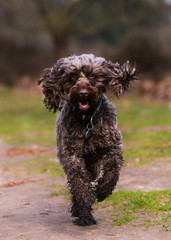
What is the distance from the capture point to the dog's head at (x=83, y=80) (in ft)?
17.9

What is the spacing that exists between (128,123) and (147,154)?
6015 millimetres

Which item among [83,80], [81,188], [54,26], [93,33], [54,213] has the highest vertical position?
[93,33]

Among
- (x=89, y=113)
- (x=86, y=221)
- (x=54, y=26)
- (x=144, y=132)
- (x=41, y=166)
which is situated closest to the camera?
(x=86, y=221)

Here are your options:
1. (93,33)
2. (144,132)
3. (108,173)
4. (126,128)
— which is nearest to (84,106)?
(108,173)

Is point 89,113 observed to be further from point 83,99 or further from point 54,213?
point 54,213

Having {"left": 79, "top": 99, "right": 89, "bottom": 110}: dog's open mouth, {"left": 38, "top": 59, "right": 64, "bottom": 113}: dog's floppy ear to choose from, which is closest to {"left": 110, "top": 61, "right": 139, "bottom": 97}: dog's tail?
{"left": 79, "top": 99, "right": 89, "bottom": 110}: dog's open mouth

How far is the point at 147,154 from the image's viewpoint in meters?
10.3

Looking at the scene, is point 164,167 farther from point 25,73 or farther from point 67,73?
point 25,73

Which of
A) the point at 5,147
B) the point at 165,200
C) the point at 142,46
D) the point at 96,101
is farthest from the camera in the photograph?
the point at 142,46

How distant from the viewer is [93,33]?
32.0 metres

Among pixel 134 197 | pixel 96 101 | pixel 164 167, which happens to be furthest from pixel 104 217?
pixel 164 167

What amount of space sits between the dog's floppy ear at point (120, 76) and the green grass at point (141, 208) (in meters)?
1.46

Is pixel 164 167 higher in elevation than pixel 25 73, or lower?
lower

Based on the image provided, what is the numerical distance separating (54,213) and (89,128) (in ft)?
4.30
